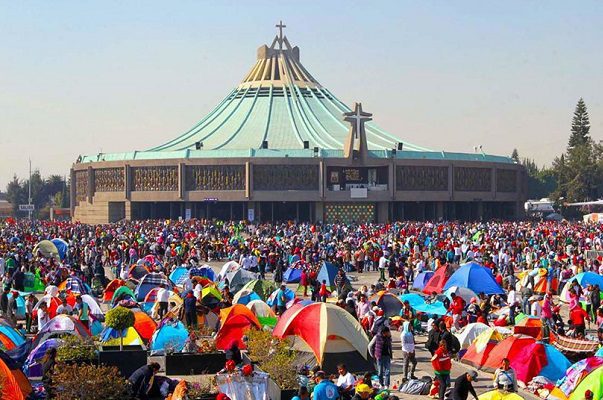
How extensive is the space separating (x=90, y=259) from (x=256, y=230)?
61.8 ft

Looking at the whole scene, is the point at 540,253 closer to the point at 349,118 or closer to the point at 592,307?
the point at 592,307

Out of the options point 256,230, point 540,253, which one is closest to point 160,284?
point 540,253

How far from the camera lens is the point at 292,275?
1144 inches

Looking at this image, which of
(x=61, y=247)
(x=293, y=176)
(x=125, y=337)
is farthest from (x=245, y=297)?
(x=293, y=176)

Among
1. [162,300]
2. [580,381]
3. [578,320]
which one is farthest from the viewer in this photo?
[162,300]

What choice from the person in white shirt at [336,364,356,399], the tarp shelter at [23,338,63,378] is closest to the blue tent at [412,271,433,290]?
the tarp shelter at [23,338,63,378]

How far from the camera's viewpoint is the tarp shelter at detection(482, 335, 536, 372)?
14.8 meters

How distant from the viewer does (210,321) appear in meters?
18.4

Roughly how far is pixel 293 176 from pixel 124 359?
2093 inches

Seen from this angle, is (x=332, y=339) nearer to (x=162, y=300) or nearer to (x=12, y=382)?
(x=12, y=382)

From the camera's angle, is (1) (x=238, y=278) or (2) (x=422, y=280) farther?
(2) (x=422, y=280)

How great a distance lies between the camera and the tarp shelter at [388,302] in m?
19.5

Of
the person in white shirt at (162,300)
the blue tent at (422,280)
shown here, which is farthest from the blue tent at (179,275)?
the blue tent at (422,280)

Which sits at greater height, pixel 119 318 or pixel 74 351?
pixel 119 318
